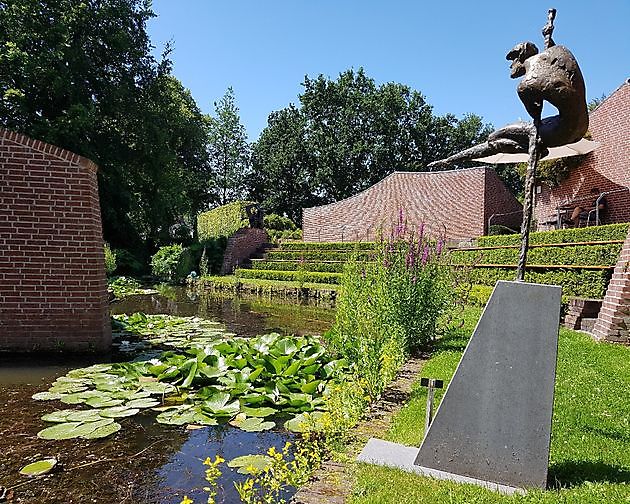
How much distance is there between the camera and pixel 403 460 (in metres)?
2.83

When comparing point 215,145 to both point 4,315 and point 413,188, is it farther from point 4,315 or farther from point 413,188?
point 4,315

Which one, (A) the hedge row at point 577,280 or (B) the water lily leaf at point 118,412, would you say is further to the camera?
(A) the hedge row at point 577,280

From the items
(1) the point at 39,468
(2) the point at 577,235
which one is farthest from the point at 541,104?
(2) the point at 577,235

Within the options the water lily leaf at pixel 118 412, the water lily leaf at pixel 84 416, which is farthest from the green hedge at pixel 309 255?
the water lily leaf at pixel 84 416

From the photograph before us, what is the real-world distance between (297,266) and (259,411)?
54.9ft

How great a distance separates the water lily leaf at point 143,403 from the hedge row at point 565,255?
4948 millimetres

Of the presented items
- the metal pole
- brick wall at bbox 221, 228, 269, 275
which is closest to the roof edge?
the metal pole

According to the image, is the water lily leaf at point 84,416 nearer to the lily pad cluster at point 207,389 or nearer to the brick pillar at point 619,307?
the lily pad cluster at point 207,389

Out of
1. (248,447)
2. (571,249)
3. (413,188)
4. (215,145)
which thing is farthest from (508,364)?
(215,145)

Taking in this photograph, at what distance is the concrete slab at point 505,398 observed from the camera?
8.46 ft

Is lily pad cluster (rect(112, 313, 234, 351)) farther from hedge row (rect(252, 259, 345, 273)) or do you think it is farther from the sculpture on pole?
hedge row (rect(252, 259, 345, 273))

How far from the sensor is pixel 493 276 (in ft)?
38.1

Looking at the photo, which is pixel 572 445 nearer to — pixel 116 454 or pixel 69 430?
pixel 116 454

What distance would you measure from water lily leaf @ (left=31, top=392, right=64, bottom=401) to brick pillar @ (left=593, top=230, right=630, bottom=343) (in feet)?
21.7
